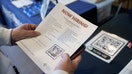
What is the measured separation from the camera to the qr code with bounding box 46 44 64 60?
61cm

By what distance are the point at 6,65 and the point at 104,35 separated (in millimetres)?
485

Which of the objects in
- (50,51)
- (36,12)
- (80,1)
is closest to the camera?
(50,51)

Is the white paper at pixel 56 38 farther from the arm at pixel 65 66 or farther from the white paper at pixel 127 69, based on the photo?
the white paper at pixel 127 69

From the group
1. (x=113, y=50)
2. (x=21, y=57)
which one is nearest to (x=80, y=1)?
(x=113, y=50)

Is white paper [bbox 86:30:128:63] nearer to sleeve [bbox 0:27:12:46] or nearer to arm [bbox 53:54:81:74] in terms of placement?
arm [bbox 53:54:81:74]

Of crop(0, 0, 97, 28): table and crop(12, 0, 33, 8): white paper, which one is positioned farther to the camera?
crop(12, 0, 33, 8): white paper

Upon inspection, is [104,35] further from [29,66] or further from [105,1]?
[105,1]

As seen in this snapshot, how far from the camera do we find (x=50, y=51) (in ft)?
2.05

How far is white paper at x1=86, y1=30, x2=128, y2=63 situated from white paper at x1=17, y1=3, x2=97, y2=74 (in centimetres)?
20

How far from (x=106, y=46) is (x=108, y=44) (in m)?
0.02

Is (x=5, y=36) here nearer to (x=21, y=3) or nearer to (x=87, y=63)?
(x=87, y=63)

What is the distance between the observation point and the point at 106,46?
784 millimetres

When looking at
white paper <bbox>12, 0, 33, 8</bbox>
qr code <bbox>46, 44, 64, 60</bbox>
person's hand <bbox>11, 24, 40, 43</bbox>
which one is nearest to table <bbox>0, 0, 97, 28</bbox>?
white paper <bbox>12, 0, 33, 8</bbox>

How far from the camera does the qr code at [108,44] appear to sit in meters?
0.77
